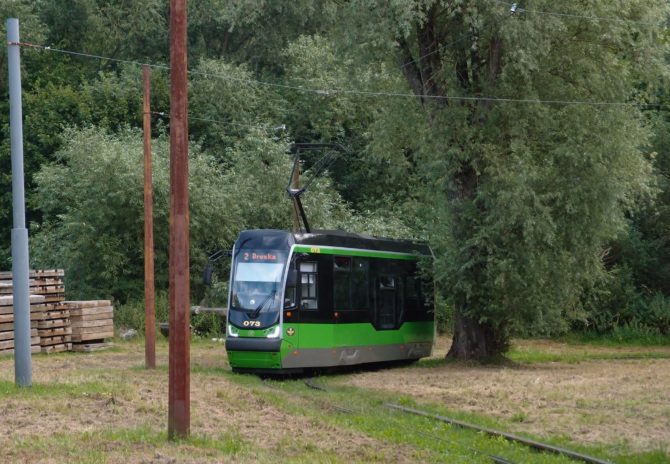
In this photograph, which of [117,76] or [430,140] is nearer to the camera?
[430,140]

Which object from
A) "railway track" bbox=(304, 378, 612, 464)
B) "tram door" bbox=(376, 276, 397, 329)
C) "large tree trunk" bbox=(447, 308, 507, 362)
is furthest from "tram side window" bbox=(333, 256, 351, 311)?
"railway track" bbox=(304, 378, 612, 464)

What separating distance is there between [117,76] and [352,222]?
19.2m

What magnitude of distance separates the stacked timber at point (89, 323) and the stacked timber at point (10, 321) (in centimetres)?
A: 133

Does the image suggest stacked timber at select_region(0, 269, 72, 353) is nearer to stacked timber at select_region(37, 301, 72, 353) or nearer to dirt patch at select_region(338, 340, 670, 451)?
stacked timber at select_region(37, 301, 72, 353)

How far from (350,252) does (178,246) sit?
11731 mm

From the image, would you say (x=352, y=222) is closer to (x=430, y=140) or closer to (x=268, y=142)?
(x=268, y=142)

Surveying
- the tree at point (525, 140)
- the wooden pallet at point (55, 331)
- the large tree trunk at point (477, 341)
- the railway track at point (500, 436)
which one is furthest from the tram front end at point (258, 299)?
the wooden pallet at point (55, 331)

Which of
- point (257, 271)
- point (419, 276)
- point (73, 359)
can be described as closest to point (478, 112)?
point (419, 276)

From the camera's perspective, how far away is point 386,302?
25859 millimetres

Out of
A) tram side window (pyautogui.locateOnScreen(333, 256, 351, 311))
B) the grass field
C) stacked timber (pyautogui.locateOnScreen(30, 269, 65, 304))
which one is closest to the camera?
the grass field

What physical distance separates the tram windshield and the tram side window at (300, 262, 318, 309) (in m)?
0.56

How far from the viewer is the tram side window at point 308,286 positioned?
22.9 m

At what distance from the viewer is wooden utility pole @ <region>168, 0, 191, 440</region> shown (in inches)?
507

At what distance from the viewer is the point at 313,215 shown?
1554 inches
